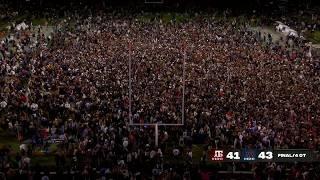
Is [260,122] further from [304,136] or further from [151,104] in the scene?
[151,104]

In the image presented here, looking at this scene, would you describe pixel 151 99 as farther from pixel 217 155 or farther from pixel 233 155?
pixel 233 155

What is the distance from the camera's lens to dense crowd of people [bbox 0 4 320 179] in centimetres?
2084

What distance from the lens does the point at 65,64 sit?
3303cm

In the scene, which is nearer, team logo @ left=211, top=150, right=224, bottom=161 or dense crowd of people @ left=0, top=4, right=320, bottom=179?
team logo @ left=211, top=150, right=224, bottom=161

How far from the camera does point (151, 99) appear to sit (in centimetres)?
2620

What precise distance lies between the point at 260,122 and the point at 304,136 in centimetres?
216

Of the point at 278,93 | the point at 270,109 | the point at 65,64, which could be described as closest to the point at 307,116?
the point at 270,109

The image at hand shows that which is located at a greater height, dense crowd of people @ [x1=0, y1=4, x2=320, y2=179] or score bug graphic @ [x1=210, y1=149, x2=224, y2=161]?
dense crowd of people @ [x1=0, y1=4, x2=320, y2=179]
